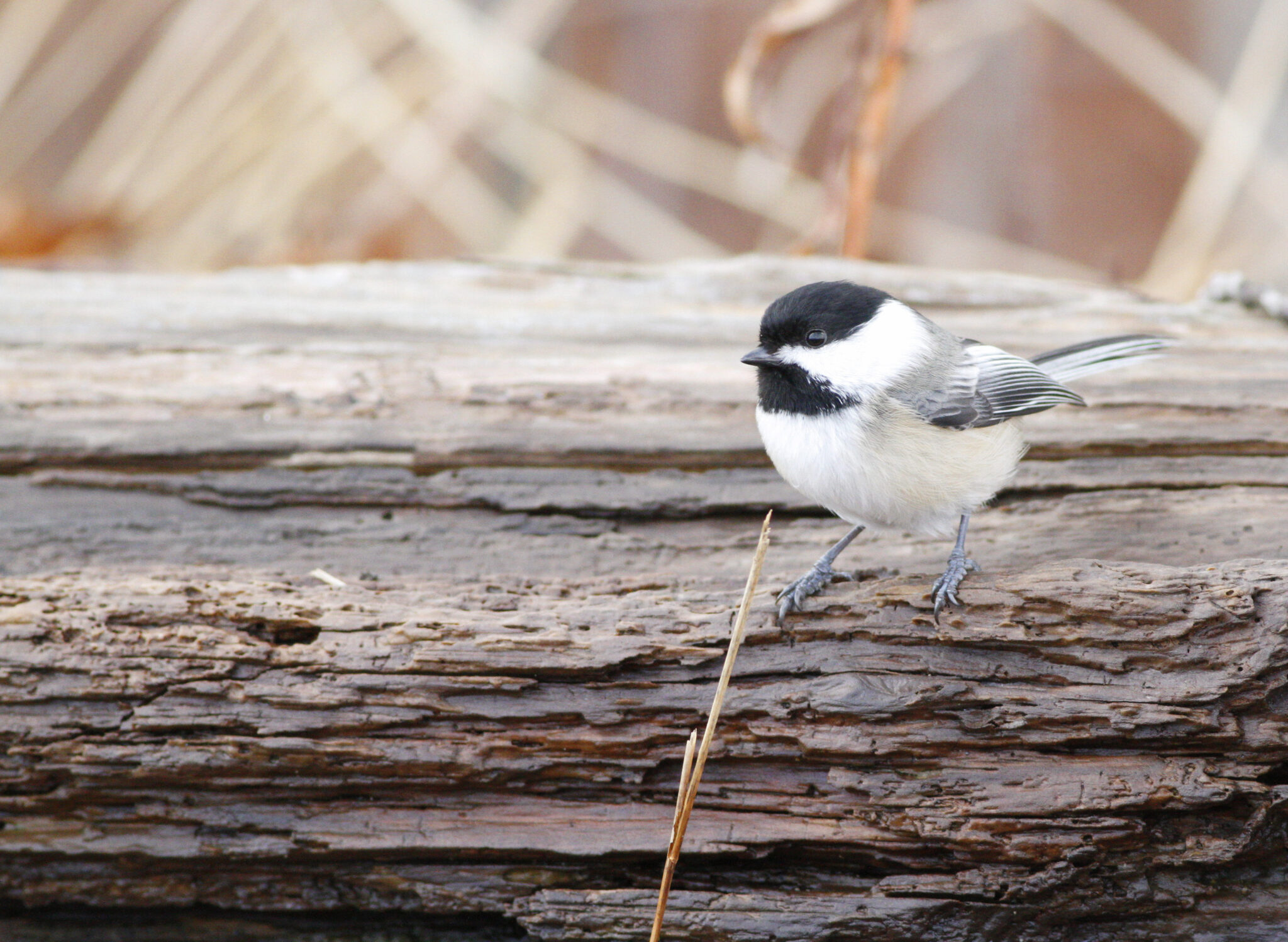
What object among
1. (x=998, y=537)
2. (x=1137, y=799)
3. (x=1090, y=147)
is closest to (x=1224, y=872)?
(x=1137, y=799)

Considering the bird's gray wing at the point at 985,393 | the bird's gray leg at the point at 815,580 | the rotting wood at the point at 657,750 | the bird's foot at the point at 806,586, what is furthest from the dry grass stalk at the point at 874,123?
the rotting wood at the point at 657,750

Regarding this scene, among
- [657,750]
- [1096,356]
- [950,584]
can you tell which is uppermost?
[1096,356]

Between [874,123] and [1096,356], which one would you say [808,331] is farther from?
[874,123]

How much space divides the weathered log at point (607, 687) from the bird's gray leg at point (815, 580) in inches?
1.5

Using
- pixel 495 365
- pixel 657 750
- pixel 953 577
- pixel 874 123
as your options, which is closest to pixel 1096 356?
pixel 953 577

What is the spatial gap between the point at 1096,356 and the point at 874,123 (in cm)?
211

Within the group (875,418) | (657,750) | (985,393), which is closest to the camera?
(657,750)

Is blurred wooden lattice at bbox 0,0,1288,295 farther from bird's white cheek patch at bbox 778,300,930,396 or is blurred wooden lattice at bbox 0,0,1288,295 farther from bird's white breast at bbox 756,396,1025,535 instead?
bird's white breast at bbox 756,396,1025,535

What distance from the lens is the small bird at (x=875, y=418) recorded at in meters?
1.93

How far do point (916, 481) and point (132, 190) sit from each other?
4623mm

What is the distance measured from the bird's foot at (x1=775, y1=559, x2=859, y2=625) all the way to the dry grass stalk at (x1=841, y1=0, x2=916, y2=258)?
236 centimetres

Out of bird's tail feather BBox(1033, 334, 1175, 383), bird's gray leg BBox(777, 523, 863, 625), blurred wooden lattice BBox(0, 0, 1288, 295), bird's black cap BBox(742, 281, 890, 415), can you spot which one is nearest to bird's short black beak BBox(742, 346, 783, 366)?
bird's black cap BBox(742, 281, 890, 415)

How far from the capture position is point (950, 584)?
1.86 metres

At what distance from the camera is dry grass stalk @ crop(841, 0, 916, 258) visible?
13.2 feet
